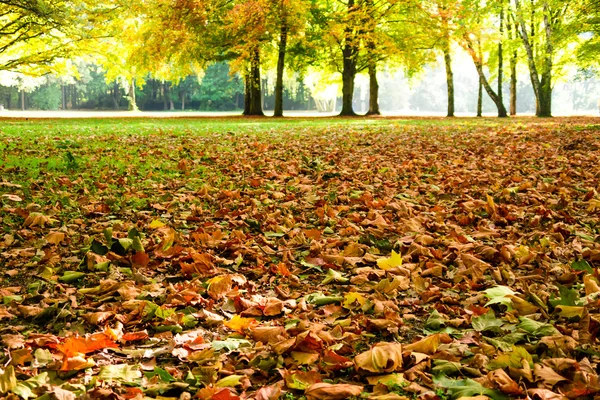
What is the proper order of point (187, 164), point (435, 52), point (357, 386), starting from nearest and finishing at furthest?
1. point (357, 386)
2. point (187, 164)
3. point (435, 52)

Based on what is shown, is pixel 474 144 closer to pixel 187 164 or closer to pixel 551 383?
pixel 187 164

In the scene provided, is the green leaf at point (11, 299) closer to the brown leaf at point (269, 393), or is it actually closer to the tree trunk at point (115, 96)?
the brown leaf at point (269, 393)

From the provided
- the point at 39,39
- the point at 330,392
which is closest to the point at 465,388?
the point at 330,392

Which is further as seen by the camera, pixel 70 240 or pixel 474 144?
pixel 474 144

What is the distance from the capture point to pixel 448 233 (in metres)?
3.73

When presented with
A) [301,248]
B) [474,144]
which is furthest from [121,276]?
[474,144]

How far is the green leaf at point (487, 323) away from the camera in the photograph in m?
2.22

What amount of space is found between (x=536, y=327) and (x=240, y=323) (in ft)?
4.37

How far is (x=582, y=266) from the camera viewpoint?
2859 millimetres

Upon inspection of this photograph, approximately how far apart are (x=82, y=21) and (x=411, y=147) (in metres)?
7.03

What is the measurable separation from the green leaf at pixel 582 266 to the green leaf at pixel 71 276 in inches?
114

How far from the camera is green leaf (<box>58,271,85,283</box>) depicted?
282 cm

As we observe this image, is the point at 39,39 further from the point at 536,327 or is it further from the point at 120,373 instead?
the point at 536,327

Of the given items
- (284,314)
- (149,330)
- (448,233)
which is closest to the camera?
(149,330)
